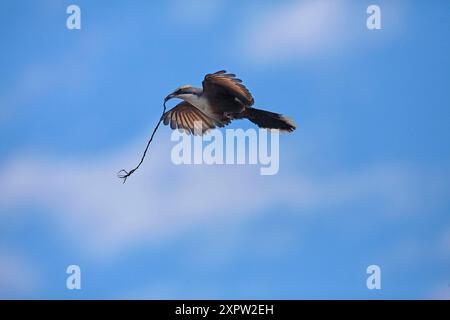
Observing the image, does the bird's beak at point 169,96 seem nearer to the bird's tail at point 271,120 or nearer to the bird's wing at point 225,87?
the bird's wing at point 225,87

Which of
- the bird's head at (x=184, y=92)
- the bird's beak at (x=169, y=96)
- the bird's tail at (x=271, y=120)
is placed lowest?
the bird's tail at (x=271, y=120)

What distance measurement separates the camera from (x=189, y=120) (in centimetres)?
420

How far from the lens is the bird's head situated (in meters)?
4.11

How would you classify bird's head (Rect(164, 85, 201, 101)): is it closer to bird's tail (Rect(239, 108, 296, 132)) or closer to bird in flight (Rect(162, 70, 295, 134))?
bird in flight (Rect(162, 70, 295, 134))

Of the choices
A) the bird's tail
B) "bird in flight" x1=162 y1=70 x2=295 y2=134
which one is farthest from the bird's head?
the bird's tail

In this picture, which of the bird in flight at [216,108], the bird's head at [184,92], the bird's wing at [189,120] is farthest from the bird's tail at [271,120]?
the bird's head at [184,92]

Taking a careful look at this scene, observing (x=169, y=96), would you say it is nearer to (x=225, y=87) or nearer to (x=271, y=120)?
(x=225, y=87)

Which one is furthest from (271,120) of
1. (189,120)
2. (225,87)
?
(189,120)

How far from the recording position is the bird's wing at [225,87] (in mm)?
4094

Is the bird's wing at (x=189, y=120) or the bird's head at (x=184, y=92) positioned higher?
the bird's head at (x=184, y=92)

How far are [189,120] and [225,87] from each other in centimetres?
23
